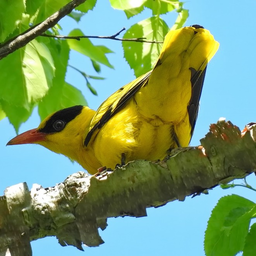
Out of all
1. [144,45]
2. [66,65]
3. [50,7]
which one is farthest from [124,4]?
[66,65]

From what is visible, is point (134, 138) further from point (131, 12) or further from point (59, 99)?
point (131, 12)

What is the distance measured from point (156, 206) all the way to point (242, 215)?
470mm

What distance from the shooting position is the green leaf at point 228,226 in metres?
2.27

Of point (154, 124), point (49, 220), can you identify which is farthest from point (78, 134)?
point (49, 220)

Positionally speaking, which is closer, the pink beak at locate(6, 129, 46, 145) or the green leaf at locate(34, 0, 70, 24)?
the green leaf at locate(34, 0, 70, 24)

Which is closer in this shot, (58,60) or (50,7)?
(50,7)

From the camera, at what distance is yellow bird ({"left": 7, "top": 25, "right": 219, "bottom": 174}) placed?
10.6 ft

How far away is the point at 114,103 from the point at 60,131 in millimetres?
798

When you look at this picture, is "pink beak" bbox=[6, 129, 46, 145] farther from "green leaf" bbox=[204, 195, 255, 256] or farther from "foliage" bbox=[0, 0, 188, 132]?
"green leaf" bbox=[204, 195, 255, 256]

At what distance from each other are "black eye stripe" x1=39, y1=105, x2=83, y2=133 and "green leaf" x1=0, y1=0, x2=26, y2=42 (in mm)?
1369

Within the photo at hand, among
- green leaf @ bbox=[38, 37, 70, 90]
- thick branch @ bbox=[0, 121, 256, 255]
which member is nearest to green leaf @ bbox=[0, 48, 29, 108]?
green leaf @ bbox=[38, 37, 70, 90]

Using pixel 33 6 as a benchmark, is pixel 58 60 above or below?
below

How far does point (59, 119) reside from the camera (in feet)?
14.5

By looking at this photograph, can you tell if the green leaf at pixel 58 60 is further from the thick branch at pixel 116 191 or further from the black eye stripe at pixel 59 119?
the thick branch at pixel 116 191
